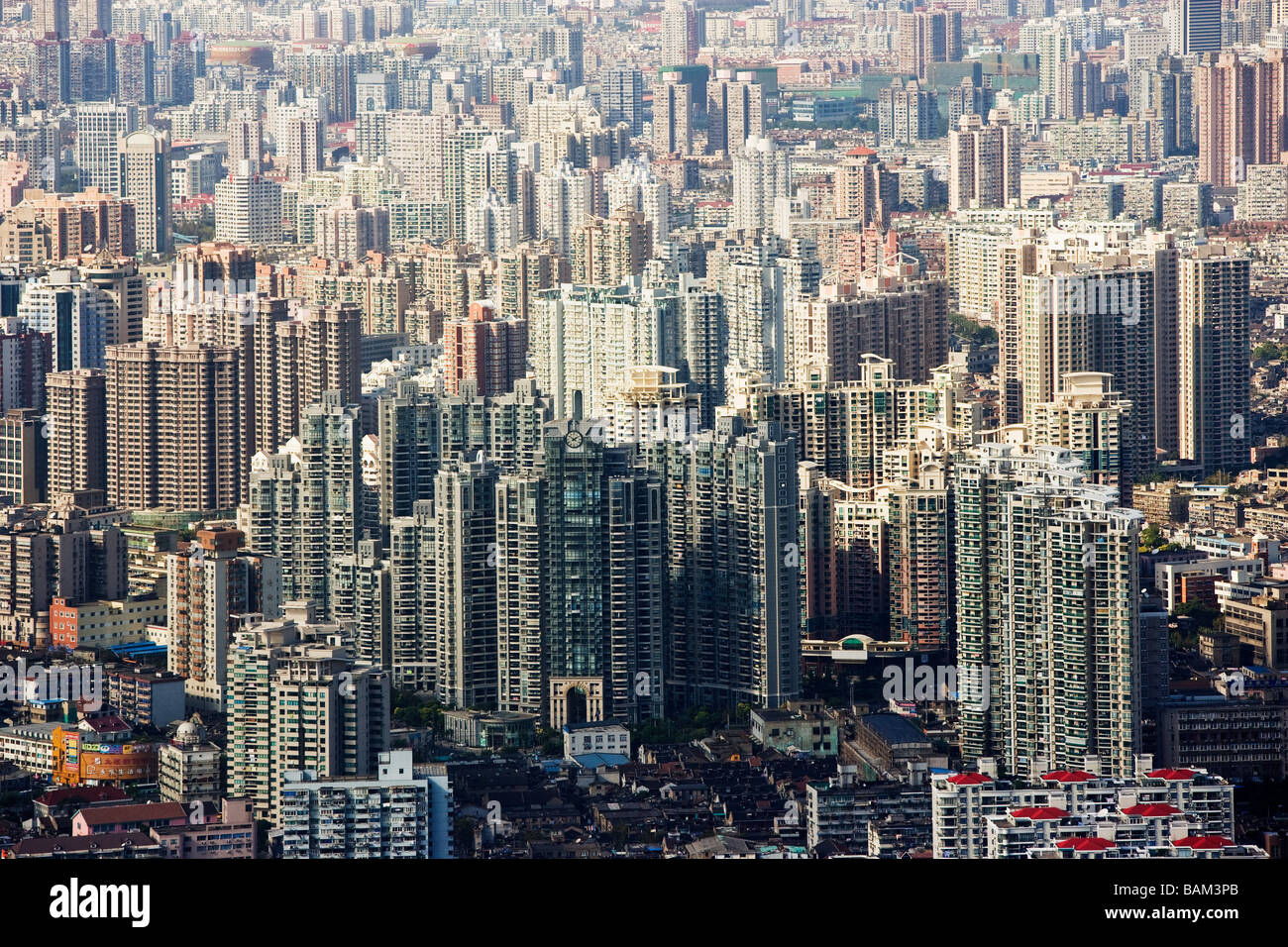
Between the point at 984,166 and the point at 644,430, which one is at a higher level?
the point at 984,166

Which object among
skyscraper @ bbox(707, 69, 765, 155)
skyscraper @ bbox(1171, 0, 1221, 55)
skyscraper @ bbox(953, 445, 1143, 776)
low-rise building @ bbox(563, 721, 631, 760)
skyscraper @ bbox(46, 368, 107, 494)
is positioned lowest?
low-rise building @ bbox(563, 721, 631, 760)

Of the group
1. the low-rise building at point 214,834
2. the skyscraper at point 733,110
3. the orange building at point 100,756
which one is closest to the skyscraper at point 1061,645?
the low-rise building at point 214,834

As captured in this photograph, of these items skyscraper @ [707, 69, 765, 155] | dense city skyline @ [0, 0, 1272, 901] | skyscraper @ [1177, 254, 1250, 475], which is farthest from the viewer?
skyscraper @ [707, 69, 765, 155]

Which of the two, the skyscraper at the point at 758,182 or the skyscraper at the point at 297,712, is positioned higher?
the skyscraper at the point at 758,182

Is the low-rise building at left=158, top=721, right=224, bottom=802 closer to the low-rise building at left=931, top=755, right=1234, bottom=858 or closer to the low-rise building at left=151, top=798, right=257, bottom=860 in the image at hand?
the low-rise building at left=151, top=798, right=257, bottom=860

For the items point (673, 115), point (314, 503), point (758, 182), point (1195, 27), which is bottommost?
point (314, 503)

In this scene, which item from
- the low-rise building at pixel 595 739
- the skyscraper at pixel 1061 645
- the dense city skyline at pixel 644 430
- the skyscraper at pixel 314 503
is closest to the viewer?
the dense city skyline at pixel 644 430

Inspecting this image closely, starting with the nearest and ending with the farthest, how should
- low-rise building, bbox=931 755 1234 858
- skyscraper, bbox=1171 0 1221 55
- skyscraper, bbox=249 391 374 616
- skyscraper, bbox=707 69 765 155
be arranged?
low-rise building, bbox=931 755 1234 858 → skyscraper, bbox=249 391 374 616 → skyscraper, bbox=1171 0 1221 55 → skyscraper, bbox=707 69 765 155

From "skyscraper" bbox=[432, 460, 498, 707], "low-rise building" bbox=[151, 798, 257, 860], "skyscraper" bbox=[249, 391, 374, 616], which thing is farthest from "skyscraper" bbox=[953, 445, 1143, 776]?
"skyscraper" bbox=[249, 391, 374, 616]

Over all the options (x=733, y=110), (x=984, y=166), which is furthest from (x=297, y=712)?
(x=984, y=166)

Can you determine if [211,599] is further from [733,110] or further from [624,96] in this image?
[624,96]

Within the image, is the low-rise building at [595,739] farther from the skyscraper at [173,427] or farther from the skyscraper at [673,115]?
the skyscraper at [673,115]
